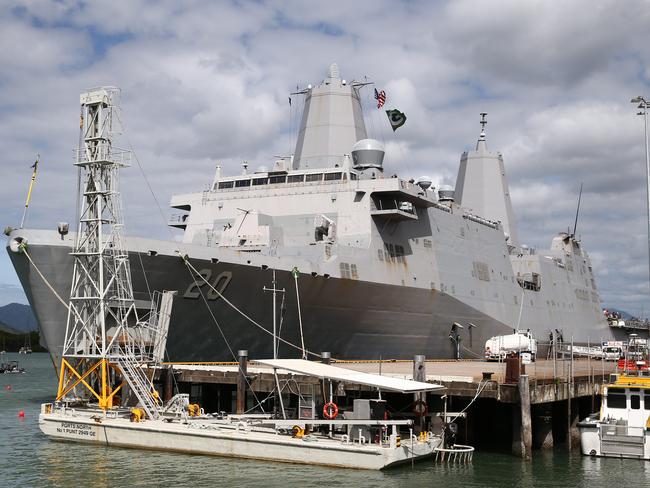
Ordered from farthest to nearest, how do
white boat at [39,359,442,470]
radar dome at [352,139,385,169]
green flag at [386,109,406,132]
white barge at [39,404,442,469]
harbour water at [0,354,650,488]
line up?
1. green flag at [386,109,406,132]
2. radar dome at [352,139,385,169]
3. white boat at [39,359,442,470]
4. white barge at [39,404,442,469]
5. harbour water at [0,354,650,488]

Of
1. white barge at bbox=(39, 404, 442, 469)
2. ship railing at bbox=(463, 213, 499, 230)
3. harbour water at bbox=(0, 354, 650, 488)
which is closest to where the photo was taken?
harbour water at bbox=(0, 354, 650, 488)

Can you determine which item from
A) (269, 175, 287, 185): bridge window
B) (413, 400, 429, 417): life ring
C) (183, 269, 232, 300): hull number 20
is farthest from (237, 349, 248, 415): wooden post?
(269, 175, 287, 185): bridge window

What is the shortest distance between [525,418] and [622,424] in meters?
3.28

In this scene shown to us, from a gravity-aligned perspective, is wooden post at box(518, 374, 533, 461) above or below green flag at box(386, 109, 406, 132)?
below

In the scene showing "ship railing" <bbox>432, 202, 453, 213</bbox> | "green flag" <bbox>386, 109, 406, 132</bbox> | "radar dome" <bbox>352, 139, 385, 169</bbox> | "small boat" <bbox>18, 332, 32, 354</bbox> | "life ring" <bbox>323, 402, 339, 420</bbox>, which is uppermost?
"green flag" <bbox>386, 109, 406, 132</bbox>

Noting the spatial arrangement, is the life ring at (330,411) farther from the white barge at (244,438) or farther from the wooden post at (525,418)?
the wooden post at (525,418)

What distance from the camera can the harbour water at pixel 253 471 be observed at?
1728 centimetres

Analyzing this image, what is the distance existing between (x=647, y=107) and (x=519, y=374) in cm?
1485

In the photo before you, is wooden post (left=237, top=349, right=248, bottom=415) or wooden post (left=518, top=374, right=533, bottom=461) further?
wooden post (left=237, top=349, right=248, bottom=415)

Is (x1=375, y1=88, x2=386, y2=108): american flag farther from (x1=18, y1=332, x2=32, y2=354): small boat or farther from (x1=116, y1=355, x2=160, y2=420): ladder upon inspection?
(x1=18, y1=332, x2=32, y2=354): small boat

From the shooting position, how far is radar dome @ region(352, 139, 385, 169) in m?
34.2

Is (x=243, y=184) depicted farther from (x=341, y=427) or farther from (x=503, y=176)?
(x=503, y=176)

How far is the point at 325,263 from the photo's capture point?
28469 mm

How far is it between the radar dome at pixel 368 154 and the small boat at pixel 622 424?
1571cm
